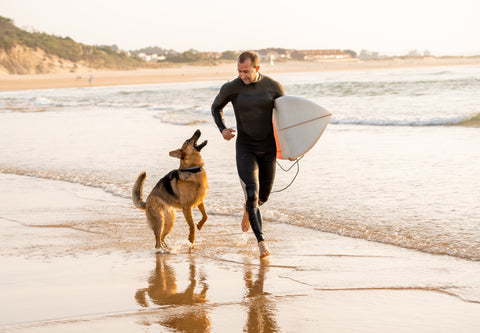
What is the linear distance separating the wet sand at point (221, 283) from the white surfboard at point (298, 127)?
91 centimetres

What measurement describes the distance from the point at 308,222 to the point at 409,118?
11375mm

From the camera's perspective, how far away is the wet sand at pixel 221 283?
3803mm

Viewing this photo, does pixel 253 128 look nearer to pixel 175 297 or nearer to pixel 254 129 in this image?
pixel 254 129

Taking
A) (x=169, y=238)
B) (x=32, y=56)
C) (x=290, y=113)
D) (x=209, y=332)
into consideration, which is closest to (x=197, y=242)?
(x=169, y=238)

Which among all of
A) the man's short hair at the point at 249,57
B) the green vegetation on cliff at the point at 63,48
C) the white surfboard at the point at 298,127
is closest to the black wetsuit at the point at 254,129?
the man's short hair at the point at 249,57

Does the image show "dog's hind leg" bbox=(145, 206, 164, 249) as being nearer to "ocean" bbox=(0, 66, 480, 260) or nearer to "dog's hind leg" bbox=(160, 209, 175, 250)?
"dog's hind leg" bbox=(160, 209, 175, 250)

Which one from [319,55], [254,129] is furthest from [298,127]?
[319,55]

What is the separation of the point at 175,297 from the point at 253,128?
1.86m

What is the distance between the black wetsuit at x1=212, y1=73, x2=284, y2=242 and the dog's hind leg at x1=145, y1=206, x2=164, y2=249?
0.89 m

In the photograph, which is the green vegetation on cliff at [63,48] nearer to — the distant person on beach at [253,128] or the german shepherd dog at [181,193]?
the german shepherd dog at [181,193]

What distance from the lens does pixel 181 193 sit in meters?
5.85

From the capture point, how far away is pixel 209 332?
12.0ft

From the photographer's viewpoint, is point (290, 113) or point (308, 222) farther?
point (308, 222)

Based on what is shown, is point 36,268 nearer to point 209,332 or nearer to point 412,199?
point 209,332
